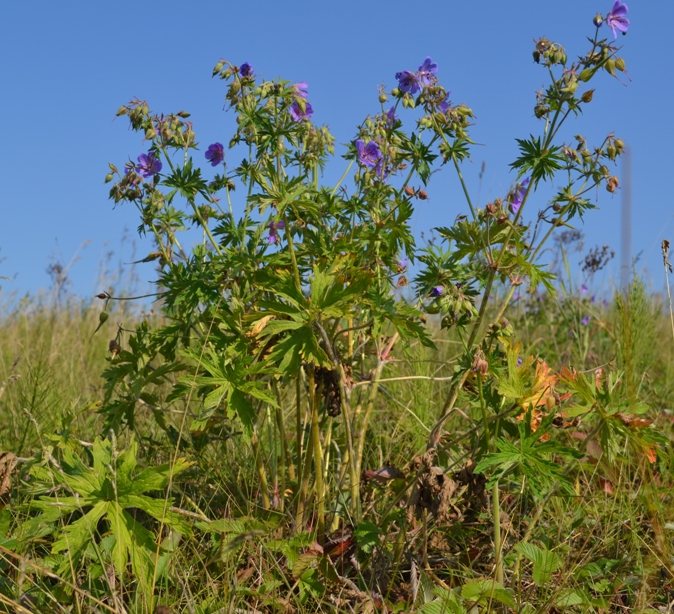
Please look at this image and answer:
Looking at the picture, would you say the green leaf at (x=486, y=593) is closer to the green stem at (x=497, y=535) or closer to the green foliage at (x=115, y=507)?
the green stem at (x=497, y=535)

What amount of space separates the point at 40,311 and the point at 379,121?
5.84 meters

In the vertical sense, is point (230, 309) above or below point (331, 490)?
above

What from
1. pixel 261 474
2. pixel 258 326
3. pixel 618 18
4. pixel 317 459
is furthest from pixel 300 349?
pixel 618 18

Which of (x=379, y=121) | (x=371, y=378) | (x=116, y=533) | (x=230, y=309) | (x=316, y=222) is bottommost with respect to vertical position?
(x=116, y=533)

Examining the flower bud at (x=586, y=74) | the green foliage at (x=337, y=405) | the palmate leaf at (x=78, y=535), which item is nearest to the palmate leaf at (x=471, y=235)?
the green foliage at (x=337, y=405)

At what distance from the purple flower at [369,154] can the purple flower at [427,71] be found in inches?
9.7

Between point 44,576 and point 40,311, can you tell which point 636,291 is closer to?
point 44,576

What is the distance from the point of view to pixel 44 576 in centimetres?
212

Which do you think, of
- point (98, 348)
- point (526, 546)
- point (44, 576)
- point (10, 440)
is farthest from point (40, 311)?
point (526, 546)

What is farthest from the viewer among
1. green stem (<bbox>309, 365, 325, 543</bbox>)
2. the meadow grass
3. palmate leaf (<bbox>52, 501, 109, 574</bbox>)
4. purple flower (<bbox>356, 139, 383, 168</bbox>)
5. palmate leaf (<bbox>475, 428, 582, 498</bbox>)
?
purple flower (<bbox>356, 139, 383, 168</bbox>)

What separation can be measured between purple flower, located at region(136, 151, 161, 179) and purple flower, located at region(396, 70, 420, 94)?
2.58ft

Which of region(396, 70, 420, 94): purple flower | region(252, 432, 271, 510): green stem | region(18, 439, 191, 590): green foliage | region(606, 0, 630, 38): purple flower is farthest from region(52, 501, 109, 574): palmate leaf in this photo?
region(606, 0, 630, 38): purple flower

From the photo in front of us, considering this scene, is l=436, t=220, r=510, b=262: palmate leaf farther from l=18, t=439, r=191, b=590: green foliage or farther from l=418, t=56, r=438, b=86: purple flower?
l=18, t=439, r=191, b=590: green foliage

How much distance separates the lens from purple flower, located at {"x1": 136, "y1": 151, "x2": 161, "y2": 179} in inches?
90.7
